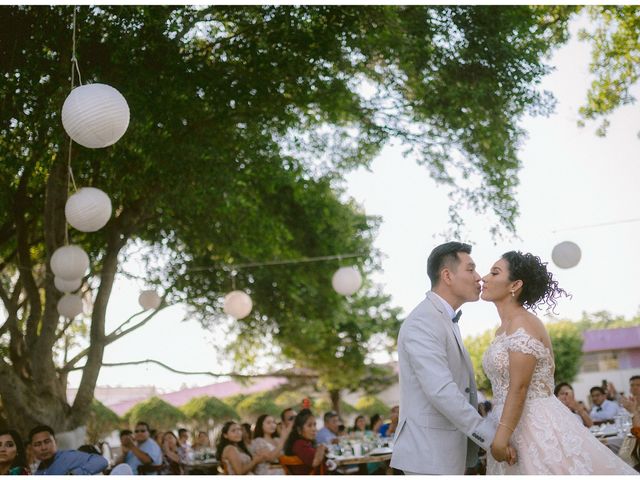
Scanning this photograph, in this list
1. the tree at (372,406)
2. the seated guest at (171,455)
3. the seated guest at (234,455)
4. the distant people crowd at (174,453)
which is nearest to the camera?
the distant people crowd at (174,453)

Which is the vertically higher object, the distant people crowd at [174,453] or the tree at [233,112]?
the tree at [233,112]

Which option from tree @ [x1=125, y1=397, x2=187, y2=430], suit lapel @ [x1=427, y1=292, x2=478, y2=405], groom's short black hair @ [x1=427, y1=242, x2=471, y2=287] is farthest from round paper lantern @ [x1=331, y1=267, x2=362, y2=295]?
tree @ [x1=125, y1=397, x2=187, y2=430]

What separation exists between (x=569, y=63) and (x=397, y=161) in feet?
9.54

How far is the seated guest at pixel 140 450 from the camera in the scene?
907 cm

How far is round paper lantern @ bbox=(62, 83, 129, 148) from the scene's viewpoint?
5309 mm

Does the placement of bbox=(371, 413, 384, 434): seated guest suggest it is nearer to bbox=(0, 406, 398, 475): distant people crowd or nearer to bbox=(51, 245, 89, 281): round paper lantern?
bbox=(0, 406, 398, 475): distant people crowd

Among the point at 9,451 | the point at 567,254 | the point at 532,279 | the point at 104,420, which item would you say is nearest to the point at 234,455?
the point at 9,451

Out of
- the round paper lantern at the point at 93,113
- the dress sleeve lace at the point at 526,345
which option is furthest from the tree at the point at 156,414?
the dress sleeve lace at the point at 526,345

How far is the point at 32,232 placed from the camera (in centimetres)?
1157

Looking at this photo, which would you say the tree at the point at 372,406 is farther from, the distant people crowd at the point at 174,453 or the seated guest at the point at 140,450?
the seated guest at the point at 140,450

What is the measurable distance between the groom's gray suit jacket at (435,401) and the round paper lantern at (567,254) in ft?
19.3

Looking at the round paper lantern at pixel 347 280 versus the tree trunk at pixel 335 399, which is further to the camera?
the tree trunk at pixel 335 399

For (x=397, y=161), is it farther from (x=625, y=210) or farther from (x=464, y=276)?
(x=464, y=276)

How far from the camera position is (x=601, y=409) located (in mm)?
10938
